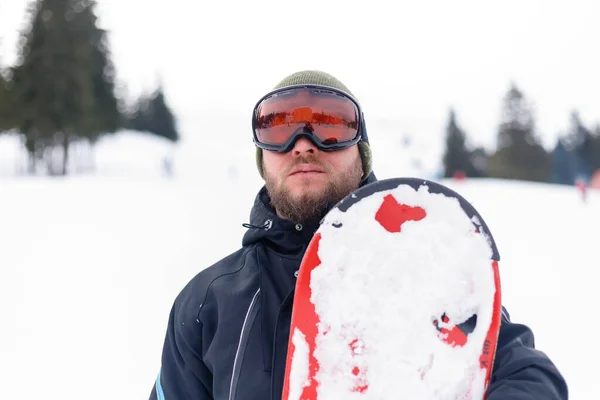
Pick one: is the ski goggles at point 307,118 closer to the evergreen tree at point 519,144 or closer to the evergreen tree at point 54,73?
the evergreen tree at point 54,73

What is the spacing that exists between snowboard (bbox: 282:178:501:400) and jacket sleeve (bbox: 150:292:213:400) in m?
0.40

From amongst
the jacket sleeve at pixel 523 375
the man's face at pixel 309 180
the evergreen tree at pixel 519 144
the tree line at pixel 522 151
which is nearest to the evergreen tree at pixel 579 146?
the tree line at pixel 522 151

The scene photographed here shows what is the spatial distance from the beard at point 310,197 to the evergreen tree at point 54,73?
87.6 ft

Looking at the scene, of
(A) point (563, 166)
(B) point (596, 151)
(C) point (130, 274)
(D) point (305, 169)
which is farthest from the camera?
(A) point (563, 166)

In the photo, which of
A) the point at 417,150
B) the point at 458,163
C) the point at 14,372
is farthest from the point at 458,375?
the point at 417,150

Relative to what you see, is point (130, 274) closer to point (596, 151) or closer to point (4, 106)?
point (4, 106)

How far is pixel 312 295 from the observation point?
67.4 inches

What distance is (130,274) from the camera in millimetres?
7266

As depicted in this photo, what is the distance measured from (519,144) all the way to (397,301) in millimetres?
41656

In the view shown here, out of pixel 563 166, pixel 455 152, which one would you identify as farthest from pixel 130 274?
pixel 563 166

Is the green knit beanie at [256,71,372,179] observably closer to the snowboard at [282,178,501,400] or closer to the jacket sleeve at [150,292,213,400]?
the snowboard at [282,178,501,400]

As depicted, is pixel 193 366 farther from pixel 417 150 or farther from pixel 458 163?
pixel 417 150

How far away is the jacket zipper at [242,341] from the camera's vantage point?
1645 millimetres

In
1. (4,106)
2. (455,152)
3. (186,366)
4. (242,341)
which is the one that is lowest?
(186,366)
